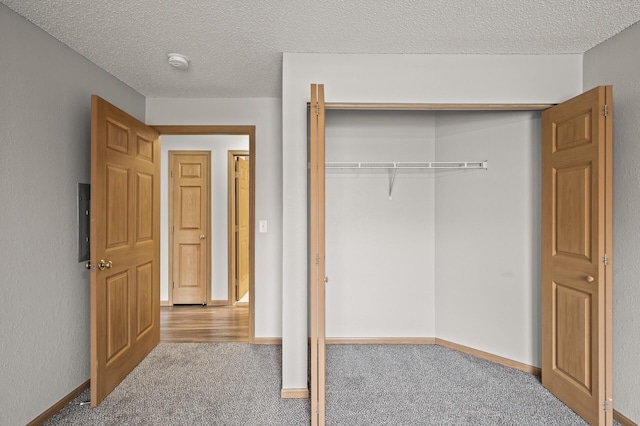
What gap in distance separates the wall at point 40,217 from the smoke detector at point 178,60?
635 mm

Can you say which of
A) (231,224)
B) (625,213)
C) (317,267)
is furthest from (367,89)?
(231,224)

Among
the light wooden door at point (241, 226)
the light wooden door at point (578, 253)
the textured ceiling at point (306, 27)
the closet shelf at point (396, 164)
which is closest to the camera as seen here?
the textured ceiling at point (306, 27)

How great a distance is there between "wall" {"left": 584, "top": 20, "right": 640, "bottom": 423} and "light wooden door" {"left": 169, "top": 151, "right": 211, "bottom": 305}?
4217 millimetres

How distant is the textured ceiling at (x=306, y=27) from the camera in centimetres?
189

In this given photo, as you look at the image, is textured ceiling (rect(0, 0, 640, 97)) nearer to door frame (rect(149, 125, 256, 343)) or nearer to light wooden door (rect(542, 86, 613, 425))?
light wooden door (rect(542, 86, 613, 425))

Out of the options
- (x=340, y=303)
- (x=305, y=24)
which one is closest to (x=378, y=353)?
(x=340, y=303)

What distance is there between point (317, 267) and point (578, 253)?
166 centimetres

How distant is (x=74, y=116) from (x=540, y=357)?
3860 millimetres

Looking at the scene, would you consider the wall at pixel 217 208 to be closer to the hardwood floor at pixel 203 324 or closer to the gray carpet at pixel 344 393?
the hardwood floor at pixel 203 324

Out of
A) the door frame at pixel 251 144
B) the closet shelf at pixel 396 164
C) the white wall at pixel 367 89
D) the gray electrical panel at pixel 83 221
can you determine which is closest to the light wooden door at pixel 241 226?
the door frame at pixel 251 144

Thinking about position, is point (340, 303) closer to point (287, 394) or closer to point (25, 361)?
point (287, 394)

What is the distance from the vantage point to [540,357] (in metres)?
2.79

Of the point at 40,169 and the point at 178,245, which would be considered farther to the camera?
the point at 178,245

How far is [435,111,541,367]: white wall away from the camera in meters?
2.83
